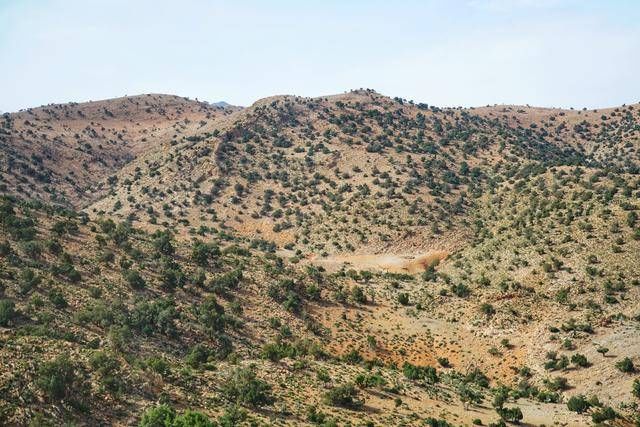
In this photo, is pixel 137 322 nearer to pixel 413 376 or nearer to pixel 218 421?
pixel 218 421

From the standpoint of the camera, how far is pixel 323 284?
58281 mm

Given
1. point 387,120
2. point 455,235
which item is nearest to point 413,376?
point 455,235

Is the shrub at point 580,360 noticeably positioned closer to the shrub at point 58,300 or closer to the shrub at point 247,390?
the shrub at point 247,390

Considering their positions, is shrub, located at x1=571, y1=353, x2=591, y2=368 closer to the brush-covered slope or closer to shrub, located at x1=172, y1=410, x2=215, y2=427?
shrub, located at x1=172, y1=410, x2=215, y2=427

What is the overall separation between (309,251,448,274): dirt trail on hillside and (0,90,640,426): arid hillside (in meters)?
0.42

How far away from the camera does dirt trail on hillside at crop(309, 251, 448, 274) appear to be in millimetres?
66688

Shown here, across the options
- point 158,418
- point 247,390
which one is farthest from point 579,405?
point 158,418

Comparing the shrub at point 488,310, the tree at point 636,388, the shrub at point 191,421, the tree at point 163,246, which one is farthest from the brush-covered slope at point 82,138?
the tree at point 636,388

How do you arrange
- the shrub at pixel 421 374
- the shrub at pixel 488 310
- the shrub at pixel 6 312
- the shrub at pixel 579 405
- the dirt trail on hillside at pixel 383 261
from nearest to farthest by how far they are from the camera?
the shrub at pixel 6 312 → the shrub at pixel 579 405 → the shrub at pixel 421 374 → the shrub at pixel 488 310 → the dirt trail on hillside at pixel 383 261

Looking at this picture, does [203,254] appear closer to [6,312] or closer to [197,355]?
[197,355]

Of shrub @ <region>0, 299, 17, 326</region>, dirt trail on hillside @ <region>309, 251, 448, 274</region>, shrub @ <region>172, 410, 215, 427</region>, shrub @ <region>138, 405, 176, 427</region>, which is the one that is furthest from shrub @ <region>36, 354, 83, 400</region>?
dirt trail on hillside @ <region>309, 251, 448, 274</region>

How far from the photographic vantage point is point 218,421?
2814 centimetres

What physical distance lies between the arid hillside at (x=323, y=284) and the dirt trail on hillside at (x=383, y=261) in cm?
42

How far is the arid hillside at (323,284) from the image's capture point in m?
31.7
